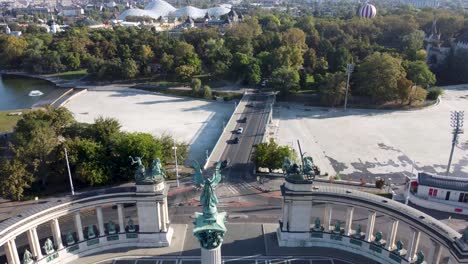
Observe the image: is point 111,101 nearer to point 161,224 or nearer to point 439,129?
point 161,224

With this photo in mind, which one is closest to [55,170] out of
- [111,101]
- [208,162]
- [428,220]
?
[208,162]

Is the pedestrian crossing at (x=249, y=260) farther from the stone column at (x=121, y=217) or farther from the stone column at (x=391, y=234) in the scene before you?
the stone column at (x=391, y=234)

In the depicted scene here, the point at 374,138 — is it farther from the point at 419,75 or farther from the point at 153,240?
the point at 153,240

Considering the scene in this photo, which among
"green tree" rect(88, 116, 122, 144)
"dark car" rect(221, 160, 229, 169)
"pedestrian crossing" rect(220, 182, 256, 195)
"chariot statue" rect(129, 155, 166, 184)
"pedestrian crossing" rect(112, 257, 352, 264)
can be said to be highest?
"chariot statue" rect(129, 155, 166, 184)

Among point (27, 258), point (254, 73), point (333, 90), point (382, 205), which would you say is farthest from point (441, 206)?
point (254, 73)

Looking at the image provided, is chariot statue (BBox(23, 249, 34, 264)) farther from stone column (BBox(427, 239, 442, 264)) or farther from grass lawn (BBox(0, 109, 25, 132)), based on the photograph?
grass lawn (BBox(0, 109, 25, 132))

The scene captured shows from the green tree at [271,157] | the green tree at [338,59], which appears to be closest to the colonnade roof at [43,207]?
the green tree at [271,157]

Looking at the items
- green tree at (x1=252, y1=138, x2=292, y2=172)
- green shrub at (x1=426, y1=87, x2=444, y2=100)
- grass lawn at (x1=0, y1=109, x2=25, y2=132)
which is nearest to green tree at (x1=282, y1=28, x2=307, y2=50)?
green shrub at (x1=426, y1=87, x2=444, y2=100)
